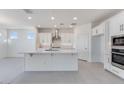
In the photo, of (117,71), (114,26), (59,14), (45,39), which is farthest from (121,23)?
(45,39)

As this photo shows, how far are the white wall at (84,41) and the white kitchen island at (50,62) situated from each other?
2.83 metres

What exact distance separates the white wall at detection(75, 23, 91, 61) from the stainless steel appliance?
3.35 meters

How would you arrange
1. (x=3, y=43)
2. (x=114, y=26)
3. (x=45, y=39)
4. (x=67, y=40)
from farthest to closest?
(x=67, y=40) → (x=45, y=39) → (x=3, y=43) → (x=114, y=26)

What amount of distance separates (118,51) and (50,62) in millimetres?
2915

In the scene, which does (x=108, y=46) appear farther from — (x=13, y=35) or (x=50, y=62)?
(x=13, y=35)

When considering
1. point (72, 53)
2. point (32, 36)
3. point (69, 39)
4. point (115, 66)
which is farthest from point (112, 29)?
point (32, 36)

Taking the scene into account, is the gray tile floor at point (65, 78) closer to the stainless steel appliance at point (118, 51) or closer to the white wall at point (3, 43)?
the stainless steel appliance at point (118, 51)

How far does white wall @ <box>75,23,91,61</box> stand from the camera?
8375mm

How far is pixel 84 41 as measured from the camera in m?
8.81

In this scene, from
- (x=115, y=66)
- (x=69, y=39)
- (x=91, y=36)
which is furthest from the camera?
(x=69, y=39)

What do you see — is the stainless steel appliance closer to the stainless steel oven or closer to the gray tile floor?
the stainless steel oven
